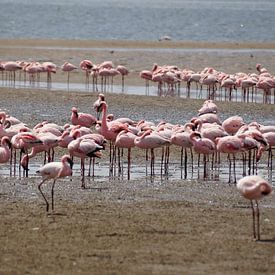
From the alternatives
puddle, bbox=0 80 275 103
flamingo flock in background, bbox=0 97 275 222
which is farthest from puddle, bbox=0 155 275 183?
puddle, bbox=0 80 275 103

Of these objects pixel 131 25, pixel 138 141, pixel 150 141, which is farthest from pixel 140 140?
pixel 131 25

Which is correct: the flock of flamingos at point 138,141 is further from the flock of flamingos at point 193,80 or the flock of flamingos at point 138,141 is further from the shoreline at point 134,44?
the shoreline at point 134,44

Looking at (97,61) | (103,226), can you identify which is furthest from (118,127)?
(97,61)

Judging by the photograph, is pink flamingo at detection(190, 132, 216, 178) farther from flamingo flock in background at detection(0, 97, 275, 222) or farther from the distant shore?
the distant shore

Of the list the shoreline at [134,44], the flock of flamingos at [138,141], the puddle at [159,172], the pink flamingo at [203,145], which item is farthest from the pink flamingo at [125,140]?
the shoreline at [134,44]

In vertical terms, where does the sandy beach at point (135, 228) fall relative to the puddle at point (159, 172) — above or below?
below

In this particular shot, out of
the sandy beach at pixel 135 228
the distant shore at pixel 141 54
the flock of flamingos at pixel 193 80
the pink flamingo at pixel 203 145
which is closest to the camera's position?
the sandy beach at pixel 135 228

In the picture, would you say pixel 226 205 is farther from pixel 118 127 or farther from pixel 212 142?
pixel 118 127

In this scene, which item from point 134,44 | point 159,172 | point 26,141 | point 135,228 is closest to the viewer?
point 135,228

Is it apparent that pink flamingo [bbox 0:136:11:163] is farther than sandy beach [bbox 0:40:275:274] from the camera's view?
Yes

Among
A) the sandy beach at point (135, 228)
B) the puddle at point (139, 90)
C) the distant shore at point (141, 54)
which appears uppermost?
the distant shore at point (141, 54)

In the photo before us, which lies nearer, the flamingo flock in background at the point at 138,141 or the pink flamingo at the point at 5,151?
the pink flamingo at the point at 5,151

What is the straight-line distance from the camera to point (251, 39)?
5522cm

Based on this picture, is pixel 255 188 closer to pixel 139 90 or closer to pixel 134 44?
pixel 139 90
